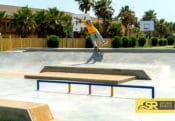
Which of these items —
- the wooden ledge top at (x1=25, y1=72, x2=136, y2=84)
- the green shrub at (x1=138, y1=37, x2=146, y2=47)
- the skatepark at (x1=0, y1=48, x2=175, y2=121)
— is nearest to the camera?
the skatepark at (x1=0, y1=48, x2=175, y2=121)

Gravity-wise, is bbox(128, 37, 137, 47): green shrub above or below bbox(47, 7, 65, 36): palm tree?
below

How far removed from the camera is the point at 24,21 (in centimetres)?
4959

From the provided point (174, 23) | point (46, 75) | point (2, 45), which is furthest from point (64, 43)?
point (174, 23)

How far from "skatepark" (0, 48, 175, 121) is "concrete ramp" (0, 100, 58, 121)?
819 mm

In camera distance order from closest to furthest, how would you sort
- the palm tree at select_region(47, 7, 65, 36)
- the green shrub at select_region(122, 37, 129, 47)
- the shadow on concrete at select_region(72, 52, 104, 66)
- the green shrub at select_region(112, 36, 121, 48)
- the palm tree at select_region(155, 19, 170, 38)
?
the shadow on concrete at select_region(72, 52, 104, 66)
the green shrub at select_region(112, 36, 121, 48)
the green shrub at select_region(122, 37, 129, 47)
the palm tree at select_region(47, 7, 65, 36)
the palm tree at select_region(155, 19, 170, 38)

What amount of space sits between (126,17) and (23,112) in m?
77.6

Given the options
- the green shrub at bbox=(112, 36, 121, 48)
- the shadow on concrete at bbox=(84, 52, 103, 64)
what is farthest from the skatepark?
the green shrub at bbox=(112, 36, 121, 48)

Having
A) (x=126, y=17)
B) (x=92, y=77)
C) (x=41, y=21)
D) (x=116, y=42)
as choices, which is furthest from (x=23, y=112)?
(x=126, y=17)

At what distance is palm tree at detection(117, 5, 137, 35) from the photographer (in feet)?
275

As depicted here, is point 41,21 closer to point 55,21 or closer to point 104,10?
point 55,21

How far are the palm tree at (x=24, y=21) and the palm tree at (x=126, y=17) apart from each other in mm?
36903

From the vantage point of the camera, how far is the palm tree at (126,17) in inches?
3302

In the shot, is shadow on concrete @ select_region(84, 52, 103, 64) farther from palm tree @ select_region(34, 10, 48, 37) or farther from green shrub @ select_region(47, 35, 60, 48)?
palm tree @ select_region(34, 10, 48, 37)

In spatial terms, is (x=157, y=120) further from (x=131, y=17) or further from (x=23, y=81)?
(x=131, y=17)
